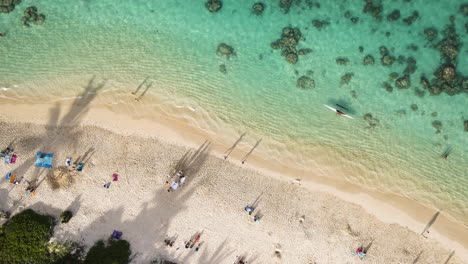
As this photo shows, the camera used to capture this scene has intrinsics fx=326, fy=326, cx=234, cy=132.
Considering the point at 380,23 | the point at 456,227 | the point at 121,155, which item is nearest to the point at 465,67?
the point at 380,23

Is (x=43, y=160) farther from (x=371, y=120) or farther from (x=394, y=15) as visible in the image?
(x=394, y=15)

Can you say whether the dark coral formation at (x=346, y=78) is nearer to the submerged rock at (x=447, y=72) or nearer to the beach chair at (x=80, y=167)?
the submerged rock at (x=447, y=72)

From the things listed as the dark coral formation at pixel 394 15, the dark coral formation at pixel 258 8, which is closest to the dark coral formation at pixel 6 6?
the dark coral formation at pixel 258 8

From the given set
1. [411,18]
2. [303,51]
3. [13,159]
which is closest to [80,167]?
[13,159]

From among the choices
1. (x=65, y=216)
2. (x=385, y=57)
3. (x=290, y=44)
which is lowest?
(x=65, y=216)

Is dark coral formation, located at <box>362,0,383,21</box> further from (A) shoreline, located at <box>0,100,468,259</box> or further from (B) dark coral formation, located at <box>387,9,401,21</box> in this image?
(A) shoreline, located at <box>0,100,468,259</box>

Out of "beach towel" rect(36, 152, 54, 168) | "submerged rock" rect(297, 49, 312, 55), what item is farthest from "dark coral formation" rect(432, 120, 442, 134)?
"beach towel" rect(36, 152, 54, 168)
